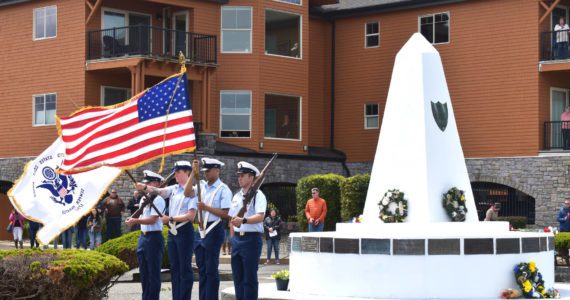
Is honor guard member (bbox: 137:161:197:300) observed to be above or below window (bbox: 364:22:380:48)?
below

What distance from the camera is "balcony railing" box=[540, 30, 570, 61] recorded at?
36.5 meters

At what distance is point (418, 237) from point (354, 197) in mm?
17220

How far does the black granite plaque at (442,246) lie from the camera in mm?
15789

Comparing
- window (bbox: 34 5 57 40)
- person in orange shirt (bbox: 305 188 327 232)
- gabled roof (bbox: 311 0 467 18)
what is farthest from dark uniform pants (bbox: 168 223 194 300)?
gabled roof (bbox: 311 0 467 18)

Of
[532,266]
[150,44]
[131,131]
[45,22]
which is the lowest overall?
[532,266]

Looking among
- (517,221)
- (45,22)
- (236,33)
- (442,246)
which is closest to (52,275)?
(442,246)

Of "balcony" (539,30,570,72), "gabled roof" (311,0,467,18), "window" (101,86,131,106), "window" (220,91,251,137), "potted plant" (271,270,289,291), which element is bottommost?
"potted plant" (271,270,289,291)

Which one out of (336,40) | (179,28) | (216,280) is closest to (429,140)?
(216,280)

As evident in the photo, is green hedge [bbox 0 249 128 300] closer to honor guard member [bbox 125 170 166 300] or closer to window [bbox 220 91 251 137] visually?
honor guard member [bbox 125 170 166 300]

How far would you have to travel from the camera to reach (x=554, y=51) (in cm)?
3681

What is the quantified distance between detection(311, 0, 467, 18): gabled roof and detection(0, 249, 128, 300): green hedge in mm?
28036

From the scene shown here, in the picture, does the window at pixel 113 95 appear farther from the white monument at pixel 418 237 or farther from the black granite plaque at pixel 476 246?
the black granite plaque at pixel 476 246

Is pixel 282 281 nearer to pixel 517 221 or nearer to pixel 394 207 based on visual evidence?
pixel 394 207

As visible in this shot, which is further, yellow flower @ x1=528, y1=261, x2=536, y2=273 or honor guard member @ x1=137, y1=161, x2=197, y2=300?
yellow flower @ x1=528, y1=261, x2=536, y2=273
